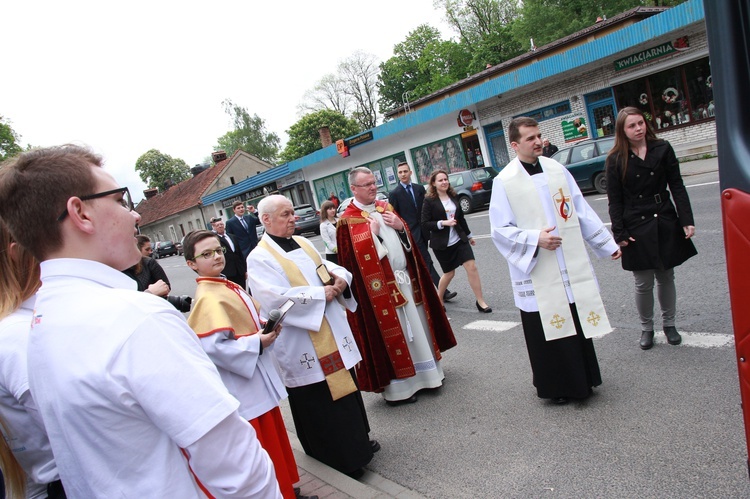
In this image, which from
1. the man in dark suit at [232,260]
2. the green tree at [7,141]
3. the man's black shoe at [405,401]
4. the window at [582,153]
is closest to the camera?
the man's black shoe at [405,401]

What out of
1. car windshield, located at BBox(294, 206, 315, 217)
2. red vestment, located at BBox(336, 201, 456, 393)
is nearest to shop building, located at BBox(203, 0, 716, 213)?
car windshield, located at BBox(294, 206, 315, 217)

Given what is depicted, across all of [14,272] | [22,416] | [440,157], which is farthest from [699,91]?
[22,416]

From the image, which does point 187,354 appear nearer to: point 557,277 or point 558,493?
point 558,493

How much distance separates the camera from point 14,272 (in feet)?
6.66

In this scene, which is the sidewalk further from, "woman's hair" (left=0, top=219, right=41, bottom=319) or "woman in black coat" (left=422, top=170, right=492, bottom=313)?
"woman in black coat" (left=422, top=170, right=492, bottom=313)

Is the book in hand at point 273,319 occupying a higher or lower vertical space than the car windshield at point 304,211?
higher

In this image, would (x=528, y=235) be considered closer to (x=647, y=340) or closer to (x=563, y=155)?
(x=647, y=340)

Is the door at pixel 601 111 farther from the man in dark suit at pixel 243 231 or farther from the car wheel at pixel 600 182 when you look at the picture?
the man in dark suit at pixel 243 231

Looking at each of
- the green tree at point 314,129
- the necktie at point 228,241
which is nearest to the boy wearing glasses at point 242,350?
the necktie at point 228,241

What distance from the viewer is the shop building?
61.2 feet

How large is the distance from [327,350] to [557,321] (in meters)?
1.69

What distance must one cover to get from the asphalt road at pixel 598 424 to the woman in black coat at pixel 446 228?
62.1 inches

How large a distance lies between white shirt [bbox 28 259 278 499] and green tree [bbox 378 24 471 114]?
55522 mm

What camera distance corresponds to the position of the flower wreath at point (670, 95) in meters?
19.5
